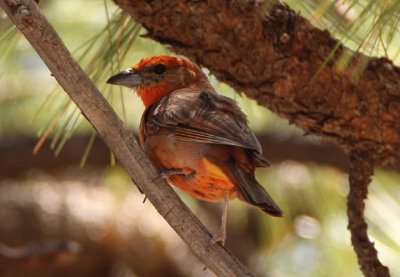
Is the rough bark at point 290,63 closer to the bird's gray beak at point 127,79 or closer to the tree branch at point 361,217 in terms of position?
the tree branch at point 361,217

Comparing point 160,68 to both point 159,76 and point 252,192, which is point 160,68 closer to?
point 159,76

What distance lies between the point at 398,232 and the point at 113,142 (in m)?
3.11

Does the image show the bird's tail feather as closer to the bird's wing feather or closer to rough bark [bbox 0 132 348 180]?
the bird's wing feather

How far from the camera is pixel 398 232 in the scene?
16.3 feet

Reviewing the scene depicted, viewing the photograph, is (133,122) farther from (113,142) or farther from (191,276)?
(113,142)

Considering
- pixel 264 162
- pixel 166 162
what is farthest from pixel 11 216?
pixel 264 162

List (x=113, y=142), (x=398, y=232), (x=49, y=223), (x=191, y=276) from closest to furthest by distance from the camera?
(x=113, y=142) < (x=398, y=232) < (x=49, y=223) < (x=191, y=276)

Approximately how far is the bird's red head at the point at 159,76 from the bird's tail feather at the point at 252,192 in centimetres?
101

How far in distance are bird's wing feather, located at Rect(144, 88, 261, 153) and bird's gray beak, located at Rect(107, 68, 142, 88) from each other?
0.72ft

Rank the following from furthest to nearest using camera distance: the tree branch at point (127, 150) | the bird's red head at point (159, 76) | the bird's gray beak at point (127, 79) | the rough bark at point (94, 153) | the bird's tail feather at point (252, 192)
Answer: the rough bark at point (94, 153) → the bird's red head at point (159, 76) → the bird's gray beak at point (127, 79) → the bird's tail feather at point (252, 192) → the tree branch at point (127, 150)

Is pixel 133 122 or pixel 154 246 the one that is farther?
pixel 154 246

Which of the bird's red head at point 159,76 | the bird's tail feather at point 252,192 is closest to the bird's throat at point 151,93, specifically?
the bird's red head at point 159,76

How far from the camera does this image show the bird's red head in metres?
3.69

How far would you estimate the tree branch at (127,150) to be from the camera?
2541 millimetres
